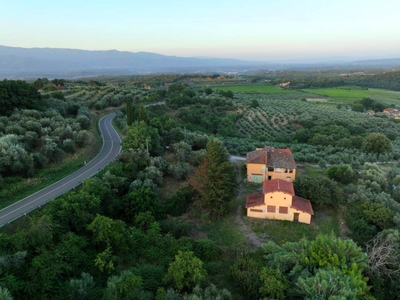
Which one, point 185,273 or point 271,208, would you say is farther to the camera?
point 271,208

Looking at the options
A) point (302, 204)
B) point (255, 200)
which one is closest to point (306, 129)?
point (302, 204)

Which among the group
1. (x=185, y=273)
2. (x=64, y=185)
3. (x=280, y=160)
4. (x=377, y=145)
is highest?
(x=280, y=160)

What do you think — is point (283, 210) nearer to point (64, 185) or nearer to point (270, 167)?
point (270, 167)

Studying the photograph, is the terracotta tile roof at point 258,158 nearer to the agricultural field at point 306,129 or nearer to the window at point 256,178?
the window at point 256,178

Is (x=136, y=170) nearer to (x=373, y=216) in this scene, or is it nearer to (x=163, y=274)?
(x=163, y=274)

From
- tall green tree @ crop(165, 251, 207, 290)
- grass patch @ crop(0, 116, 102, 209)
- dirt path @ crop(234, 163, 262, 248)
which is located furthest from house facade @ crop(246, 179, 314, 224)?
grass patch @ crop(0, 116, 102, 209)

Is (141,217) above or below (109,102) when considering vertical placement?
below

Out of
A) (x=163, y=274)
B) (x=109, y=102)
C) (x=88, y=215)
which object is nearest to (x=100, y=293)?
(x=163, y=274)

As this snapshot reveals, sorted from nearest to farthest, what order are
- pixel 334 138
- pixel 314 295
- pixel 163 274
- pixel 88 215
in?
1. pixel 314 295
2. pixel 163 274
3. pixel 88 215
4. pixel 334 138
